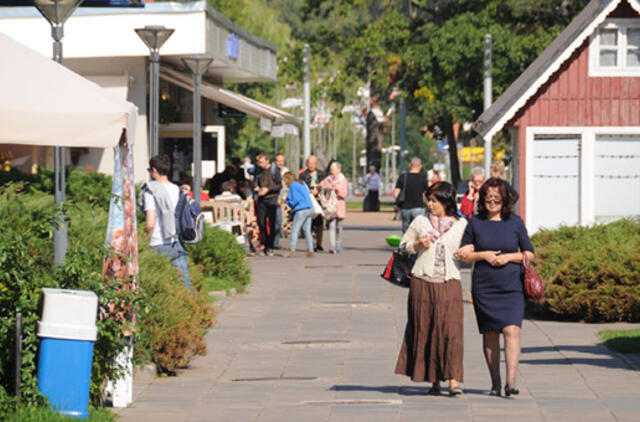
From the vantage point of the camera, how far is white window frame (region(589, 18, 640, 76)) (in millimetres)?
23109

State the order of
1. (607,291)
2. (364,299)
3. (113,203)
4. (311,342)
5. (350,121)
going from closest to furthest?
(113,203)
(311,342)
(607,291)
(364,299)
(350,121)

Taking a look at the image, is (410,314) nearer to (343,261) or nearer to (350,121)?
(343,261)

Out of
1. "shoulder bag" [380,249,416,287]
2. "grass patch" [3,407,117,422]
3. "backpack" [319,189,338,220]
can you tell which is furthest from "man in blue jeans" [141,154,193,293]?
"backpack" [319,189,338,220]

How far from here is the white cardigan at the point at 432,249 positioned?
31.8ft

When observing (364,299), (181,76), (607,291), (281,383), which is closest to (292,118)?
(181,76)

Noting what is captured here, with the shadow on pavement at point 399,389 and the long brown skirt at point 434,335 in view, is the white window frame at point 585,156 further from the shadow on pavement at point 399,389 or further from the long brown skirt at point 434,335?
the long brown skirt at point 434,335

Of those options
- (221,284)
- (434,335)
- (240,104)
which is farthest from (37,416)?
(240,104)

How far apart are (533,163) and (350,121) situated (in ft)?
260

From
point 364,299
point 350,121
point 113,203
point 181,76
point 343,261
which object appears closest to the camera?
point 113,203

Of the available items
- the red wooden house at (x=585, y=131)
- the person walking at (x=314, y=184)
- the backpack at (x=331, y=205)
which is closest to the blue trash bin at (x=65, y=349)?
the red wooden house at (x=585, y=131)

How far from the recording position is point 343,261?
23.1 metres

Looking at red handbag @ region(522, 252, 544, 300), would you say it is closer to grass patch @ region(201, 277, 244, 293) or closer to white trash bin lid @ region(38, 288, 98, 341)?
white trash bin lid @ region(38, 288, 98, 341)

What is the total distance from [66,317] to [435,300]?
111 inches

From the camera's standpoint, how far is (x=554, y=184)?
23.3 m
